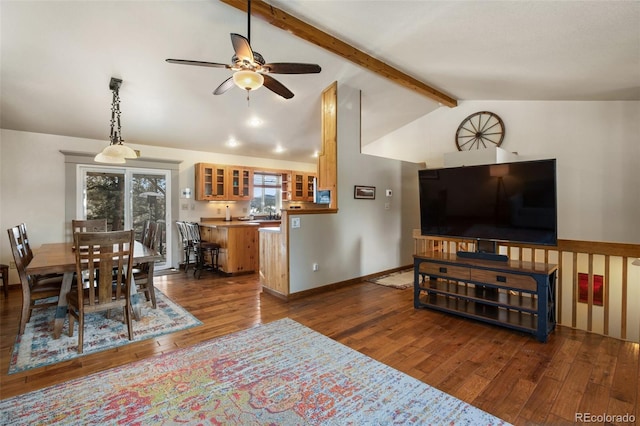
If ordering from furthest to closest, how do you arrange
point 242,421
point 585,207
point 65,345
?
1. point 585,207
2. point 65,345
3. point 242,421

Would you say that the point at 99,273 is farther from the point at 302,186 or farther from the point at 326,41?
the point at 302,186

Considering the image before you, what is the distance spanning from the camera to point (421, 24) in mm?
2869

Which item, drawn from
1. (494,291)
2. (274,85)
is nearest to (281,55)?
(274,85)

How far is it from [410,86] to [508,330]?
3.56 metres

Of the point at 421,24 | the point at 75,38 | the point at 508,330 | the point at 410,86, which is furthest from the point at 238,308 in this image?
the point at 410,86

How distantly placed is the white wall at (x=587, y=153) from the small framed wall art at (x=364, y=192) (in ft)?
8.43

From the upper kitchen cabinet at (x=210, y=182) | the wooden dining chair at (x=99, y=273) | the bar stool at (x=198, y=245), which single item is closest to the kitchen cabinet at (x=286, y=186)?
the upper kitchen cabinet at (x=210, y=182)

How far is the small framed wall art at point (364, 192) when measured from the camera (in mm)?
4738

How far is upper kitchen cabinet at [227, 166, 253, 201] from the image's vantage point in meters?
6.48

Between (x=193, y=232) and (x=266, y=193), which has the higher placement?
(x=266, y=193)

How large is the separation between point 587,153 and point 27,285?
7285 millimetres

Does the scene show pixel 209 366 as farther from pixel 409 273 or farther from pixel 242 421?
pixel 409 273

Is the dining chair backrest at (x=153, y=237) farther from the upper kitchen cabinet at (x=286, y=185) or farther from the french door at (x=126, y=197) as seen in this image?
the upper kitchen cabinet at (x=286, y=185)

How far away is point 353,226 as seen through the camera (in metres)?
4.75
